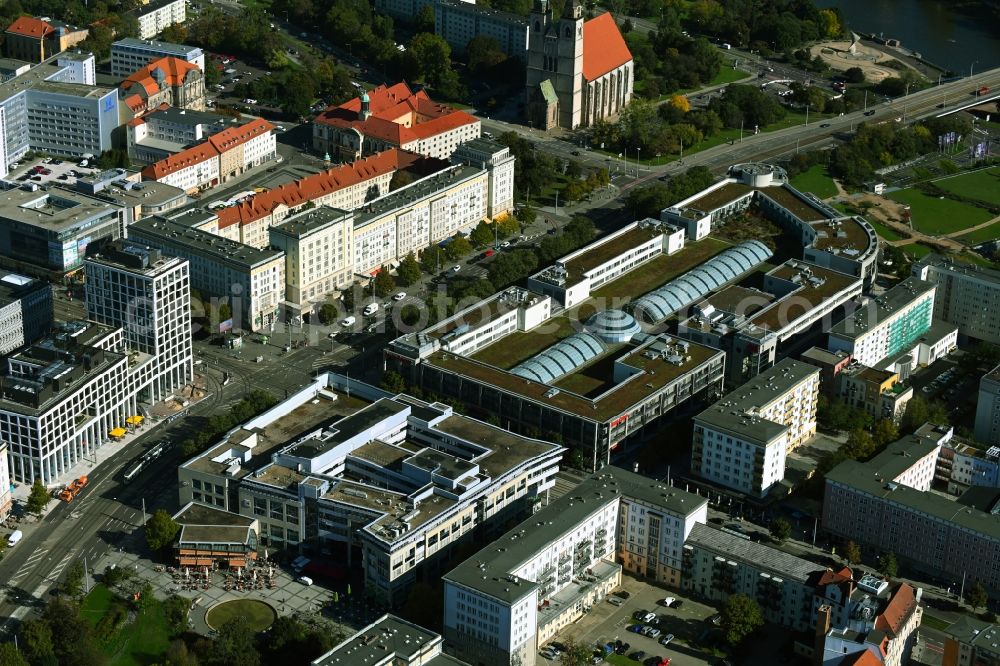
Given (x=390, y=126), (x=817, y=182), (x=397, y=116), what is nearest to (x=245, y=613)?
(x=390, y=126)

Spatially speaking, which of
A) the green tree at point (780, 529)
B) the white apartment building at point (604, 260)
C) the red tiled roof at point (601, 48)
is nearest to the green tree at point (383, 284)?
the white apartment building at point (604, 260)

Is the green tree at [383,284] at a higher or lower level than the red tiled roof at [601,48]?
lower

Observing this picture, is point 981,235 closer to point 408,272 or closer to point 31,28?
point 408,272

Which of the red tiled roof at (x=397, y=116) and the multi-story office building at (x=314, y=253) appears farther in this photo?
the red tiled roof at (x=397, y=116)

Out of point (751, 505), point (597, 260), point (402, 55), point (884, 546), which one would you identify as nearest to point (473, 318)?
point (597, 260)

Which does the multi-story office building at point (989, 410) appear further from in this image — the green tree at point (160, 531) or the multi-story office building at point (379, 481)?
the green tree at point (160, 531)

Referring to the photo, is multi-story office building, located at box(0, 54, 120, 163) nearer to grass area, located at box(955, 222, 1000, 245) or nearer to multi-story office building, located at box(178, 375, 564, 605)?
multi-story office building, located at box(178, 375, 564, 605)

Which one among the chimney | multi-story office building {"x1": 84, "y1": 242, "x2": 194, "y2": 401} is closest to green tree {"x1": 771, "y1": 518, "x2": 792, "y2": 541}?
the chimney
